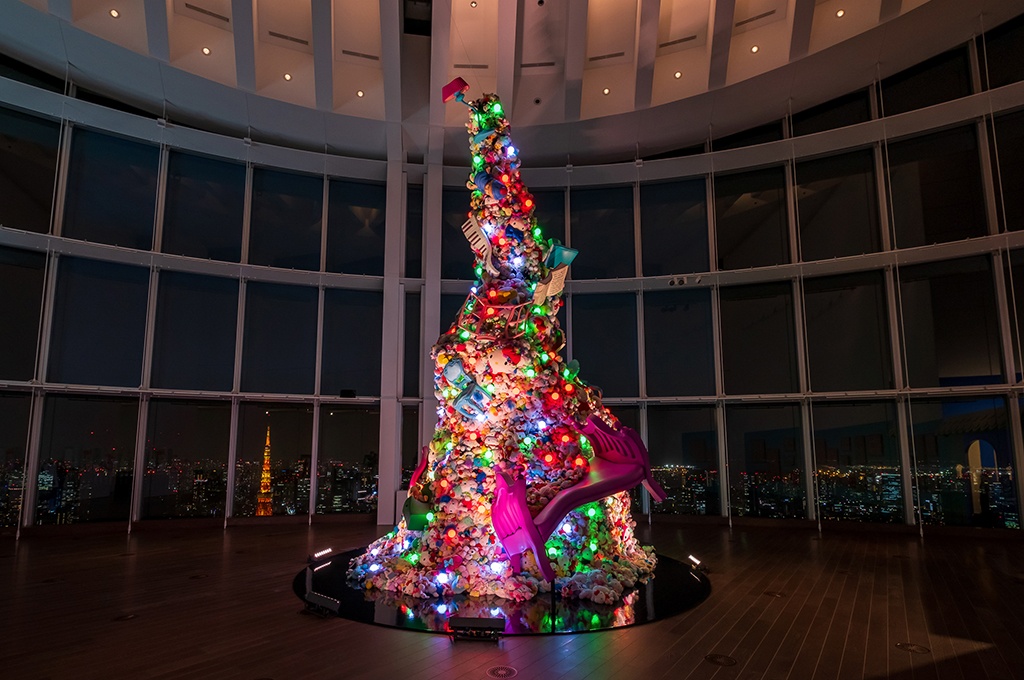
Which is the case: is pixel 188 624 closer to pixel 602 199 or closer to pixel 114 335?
pixel 114 335

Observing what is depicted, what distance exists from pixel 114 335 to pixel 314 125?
15.6 ft

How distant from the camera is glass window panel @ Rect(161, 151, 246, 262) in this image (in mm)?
10383

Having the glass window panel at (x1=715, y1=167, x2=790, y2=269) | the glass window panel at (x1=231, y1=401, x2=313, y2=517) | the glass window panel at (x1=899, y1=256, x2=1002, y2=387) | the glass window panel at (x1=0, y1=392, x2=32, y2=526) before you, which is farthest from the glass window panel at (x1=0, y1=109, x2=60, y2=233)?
the glass window panel at (x1=899, y1=256, x2=1002, y2=387)

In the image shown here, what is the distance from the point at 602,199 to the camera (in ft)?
38.4

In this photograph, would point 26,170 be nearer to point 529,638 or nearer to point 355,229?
point 355,229

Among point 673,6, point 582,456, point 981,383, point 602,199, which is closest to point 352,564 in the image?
point 582,456

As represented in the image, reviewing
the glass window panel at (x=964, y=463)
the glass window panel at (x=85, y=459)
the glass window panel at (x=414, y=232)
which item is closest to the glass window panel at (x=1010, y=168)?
the glass window panel at (x=964, y=463)

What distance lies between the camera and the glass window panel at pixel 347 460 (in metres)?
10.6

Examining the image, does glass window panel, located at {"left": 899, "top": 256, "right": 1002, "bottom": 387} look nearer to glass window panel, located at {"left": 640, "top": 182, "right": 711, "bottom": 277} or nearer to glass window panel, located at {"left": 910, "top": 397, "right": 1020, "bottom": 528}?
glass window panel, located at {"left": 910, "top": 397, "right": 1020, "bottom": 528}

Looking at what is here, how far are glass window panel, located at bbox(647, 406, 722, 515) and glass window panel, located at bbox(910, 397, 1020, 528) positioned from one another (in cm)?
300

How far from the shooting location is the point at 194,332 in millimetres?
10305

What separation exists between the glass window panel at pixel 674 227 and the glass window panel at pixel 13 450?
10.3 metres

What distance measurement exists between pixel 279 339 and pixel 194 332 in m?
1.36

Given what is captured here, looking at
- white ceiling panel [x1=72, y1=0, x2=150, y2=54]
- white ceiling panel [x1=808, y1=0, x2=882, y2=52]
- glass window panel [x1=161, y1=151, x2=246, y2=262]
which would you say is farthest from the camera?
glass window panel [x1=161, y1=151, x2=246, y2=262]
